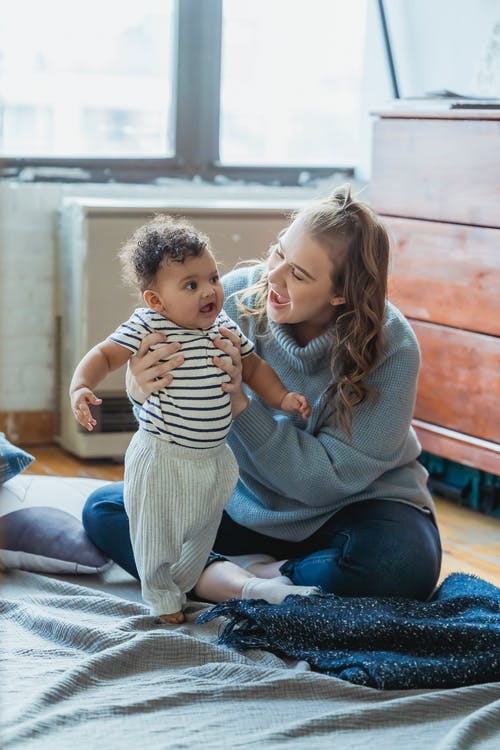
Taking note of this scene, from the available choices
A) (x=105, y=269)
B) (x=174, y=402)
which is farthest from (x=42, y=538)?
(x=105, y=269)

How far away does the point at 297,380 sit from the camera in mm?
2061

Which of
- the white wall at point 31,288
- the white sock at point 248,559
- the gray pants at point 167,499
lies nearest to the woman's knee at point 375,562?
the white sock at point 248,559

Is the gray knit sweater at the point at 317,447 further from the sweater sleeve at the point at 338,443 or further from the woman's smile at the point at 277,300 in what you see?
the woman's smile at the point at 277,300

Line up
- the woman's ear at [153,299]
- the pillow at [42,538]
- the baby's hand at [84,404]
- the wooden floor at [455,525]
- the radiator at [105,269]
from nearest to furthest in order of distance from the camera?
the baby's hand at [84,404], the woman's ear at [153,299], the pillow at [42,538], the wooden floor at [455,525], the radiator at [105,269]

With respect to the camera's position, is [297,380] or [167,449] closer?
[167,449]

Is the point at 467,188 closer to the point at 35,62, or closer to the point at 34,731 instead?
the point at 35,62

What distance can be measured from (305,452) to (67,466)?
1276 millimetres

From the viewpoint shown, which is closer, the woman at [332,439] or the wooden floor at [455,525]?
the woman at [332,439]

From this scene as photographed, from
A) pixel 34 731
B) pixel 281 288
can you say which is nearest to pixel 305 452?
pixel 281 288

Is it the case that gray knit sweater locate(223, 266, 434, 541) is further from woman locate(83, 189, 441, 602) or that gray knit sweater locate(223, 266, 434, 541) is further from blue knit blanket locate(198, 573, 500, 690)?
blue knit blanket locate(198, 573, 500, 690)

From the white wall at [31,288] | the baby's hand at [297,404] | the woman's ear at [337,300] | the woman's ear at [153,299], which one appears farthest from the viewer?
the white wall at [31,288]

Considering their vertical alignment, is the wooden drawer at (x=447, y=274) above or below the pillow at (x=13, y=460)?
above

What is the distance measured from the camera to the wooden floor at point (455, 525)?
2.42 meters

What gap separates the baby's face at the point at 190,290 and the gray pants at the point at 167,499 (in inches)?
8.0
